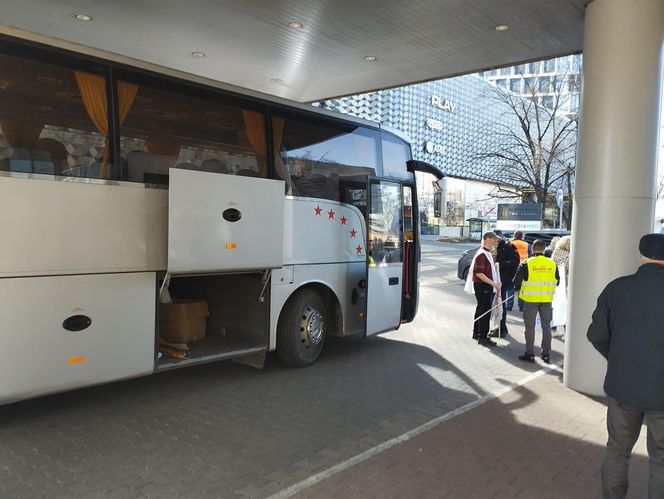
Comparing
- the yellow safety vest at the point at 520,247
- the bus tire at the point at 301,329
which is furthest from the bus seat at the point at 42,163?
the yellow safety vest at the point at 520,247

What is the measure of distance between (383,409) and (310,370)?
1.68m

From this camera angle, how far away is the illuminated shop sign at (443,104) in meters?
63.1

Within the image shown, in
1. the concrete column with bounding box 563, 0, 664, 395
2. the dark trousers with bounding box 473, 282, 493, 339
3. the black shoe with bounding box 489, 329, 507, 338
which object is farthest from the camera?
the black shoe with bounding box 489, 329, 507, 338

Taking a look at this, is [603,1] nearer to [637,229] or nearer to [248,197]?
[637,229]

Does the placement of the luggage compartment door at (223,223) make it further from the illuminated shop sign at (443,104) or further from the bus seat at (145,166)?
the illuminated shop sign at (443,104)

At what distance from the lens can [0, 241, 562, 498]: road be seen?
3855mm

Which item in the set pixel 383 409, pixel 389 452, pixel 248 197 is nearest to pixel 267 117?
pixel 248 197

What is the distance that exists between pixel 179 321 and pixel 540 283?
4870 mm

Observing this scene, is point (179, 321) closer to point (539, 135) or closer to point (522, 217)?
point (522, 217)

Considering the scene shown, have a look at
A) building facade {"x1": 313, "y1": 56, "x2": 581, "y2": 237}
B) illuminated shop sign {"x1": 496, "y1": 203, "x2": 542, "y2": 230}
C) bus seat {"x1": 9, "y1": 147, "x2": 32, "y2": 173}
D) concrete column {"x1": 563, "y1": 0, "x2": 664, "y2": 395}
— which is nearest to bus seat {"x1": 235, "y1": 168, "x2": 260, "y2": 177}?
bus seat {"x1": 9, "y1": 147, "x2": 32, "y2": 173}

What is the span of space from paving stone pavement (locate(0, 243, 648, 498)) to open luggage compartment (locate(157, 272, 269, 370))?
1.31 ft

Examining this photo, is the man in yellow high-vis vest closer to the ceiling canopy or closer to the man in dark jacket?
the ceiling canopy

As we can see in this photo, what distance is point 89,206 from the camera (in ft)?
15.9

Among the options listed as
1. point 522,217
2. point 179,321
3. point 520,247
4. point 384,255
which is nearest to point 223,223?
point 179,321
